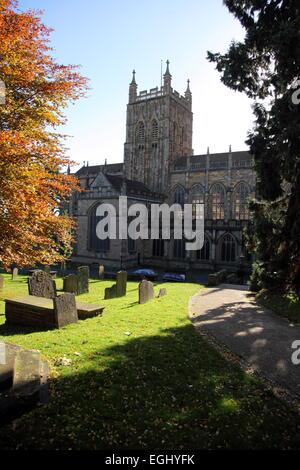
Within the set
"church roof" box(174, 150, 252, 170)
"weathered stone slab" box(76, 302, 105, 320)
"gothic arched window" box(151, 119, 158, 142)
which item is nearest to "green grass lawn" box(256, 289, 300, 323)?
"weathered stone slab" box(76, 302, 105, 320)

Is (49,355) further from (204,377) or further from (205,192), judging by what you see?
(205,192)

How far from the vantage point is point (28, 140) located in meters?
Answer: 7.28

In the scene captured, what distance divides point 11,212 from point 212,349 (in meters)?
6.05

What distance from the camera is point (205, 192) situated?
3984 centimetres

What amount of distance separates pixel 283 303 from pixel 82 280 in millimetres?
10588

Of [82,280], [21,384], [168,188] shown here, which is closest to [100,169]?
[168,188]

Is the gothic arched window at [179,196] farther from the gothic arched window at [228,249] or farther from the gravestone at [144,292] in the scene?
the gravestone at [144,292]

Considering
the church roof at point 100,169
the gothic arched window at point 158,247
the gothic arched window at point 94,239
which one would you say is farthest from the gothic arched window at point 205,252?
the church roof at point 100,169

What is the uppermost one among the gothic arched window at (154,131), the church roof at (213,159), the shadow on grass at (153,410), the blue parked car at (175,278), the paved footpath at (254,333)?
the gothic arched window at (154,131)

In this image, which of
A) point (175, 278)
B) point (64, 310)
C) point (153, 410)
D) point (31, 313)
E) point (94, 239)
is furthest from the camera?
point (94, 239)

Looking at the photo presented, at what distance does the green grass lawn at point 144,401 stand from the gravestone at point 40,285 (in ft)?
10.0

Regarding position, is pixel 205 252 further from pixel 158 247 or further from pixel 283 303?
pixel 283 303

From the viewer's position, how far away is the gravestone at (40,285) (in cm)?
1136

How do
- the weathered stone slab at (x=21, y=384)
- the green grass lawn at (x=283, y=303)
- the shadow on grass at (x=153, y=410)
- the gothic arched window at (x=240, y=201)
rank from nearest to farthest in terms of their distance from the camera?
the shadow on grass at (x=153, y=410)
the weathered stone slab at (x=21, y=384)
the green grass lawn at (x=283, y=303)
the gothic arched window at (x=240, y=201)
